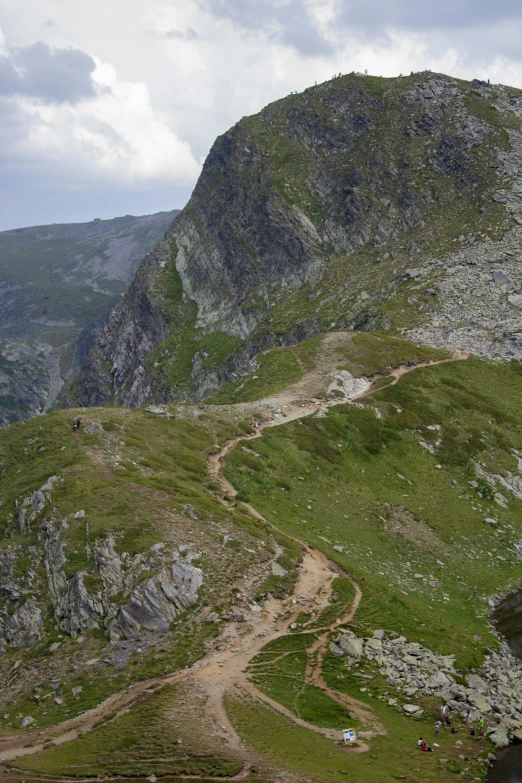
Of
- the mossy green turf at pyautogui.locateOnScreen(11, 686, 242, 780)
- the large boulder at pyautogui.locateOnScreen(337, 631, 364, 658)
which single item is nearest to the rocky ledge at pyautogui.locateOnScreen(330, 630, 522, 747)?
the large boulder at pyautogui.locateOnScreen(337, 631, 364, 658)

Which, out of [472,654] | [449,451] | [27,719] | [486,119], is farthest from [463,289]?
[27,719]

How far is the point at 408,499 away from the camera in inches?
2680

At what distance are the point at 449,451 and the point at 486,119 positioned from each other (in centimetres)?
13901

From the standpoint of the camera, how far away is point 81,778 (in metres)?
27.1

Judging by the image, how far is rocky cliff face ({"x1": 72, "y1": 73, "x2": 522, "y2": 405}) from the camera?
486 feet

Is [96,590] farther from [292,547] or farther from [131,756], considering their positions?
[292,547]

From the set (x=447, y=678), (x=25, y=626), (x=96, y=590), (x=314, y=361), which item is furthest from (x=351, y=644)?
(x=314, y=361)

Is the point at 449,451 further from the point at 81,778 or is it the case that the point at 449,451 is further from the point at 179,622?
the point at 81,778

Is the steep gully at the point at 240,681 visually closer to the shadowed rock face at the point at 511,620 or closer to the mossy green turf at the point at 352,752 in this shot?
the mossy green turf at the point at 352,752

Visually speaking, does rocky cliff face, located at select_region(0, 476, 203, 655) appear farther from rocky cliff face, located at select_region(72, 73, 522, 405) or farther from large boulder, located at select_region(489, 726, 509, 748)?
rocky cliff face, located at select_region(72, 73, 522, 405)

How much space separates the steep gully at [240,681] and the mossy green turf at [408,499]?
3.78 metres

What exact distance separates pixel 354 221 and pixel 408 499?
123 meters

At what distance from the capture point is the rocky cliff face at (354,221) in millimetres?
148125

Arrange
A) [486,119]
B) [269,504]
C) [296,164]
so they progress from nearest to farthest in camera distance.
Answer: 1. [269,504]
2. [486,119]
3. [296,164]
